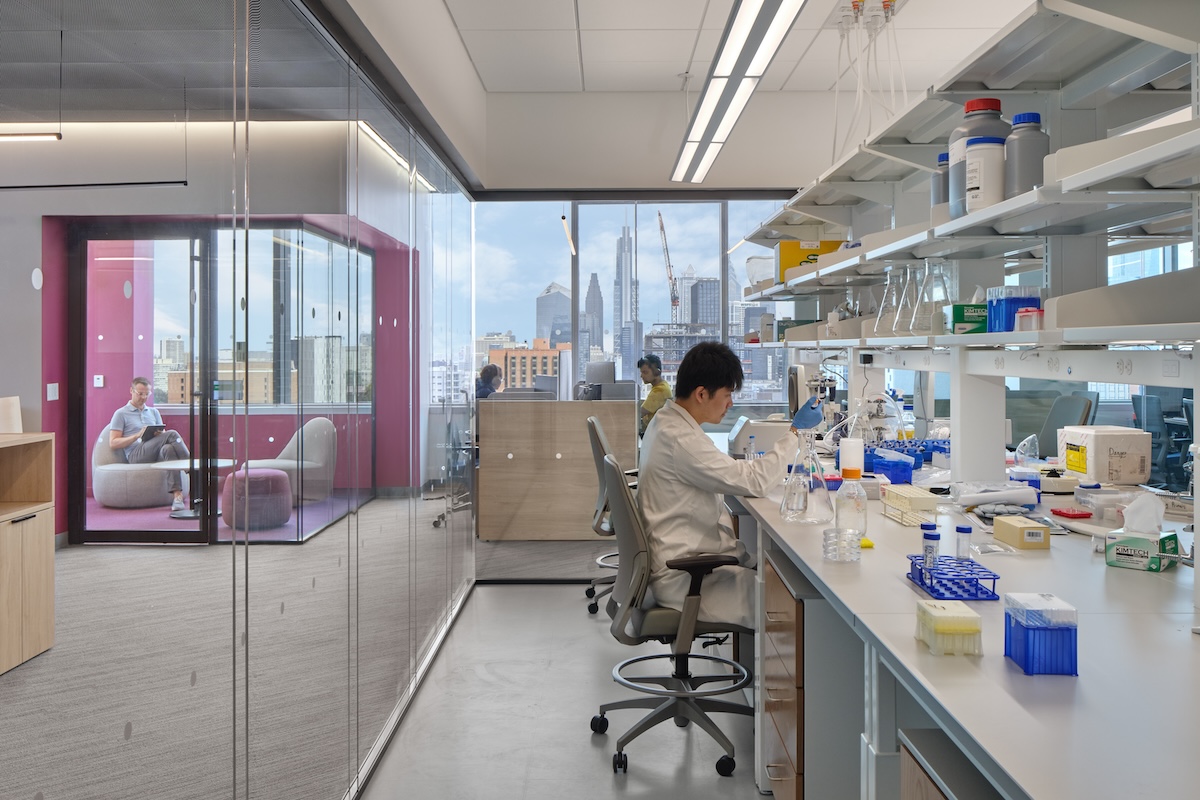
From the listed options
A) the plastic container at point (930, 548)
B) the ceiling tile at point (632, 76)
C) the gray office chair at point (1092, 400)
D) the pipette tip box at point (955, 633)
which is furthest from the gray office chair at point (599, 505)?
the gray office chair at point (1092, 400)

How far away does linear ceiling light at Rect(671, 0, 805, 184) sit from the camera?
8.74ft

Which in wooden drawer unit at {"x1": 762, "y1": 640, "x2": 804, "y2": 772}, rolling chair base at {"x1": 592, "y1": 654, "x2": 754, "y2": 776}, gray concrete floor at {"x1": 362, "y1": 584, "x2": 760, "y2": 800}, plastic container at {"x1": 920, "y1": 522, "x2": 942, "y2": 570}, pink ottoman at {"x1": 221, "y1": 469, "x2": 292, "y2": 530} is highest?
pink ottoman at {"x1": 221, "y1": 469, "x2": 292, "y2": 530}

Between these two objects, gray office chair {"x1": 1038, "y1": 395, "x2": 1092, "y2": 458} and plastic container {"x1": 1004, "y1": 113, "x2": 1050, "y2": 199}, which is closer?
plastic container {"x1": 1004, "y1": 113, "x2": 1050, "y2": 199}

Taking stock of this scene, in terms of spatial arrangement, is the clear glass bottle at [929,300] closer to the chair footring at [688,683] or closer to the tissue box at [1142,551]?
the tissue box at [1142,551]

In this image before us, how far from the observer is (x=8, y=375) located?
1250 mm

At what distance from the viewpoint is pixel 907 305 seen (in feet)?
10.8

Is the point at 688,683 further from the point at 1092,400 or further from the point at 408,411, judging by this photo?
the point at 1092,400

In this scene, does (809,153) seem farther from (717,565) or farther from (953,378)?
(717,565)

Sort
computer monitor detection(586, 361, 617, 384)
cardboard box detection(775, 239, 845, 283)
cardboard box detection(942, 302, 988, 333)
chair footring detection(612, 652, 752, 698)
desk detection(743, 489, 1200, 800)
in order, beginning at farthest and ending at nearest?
computer monitor detection(586, 361, 617, 384) → cardboard box detection(775, 239, 845, 283) → chair footring detection(612, 652, 752, 698) → cardboard box detection(942, 302, 988, 333) → desk detection(743, 489, 1200, 800)

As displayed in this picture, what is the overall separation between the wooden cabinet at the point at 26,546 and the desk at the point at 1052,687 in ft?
4.32

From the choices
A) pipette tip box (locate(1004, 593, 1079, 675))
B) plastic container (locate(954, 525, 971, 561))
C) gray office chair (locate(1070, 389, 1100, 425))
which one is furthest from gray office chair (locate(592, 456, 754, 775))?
gray office chair (locate(1070, 389, 1100, 425))

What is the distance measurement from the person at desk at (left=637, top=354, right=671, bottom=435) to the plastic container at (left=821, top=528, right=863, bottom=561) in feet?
12.9

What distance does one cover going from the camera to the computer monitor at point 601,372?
6.71 metres

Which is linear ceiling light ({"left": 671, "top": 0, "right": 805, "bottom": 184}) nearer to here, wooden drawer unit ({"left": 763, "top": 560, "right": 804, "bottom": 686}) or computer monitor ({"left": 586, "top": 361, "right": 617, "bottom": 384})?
wooden drawer unit ({"left": 763, "top": 560, "right": 804, "bottom": 686})
